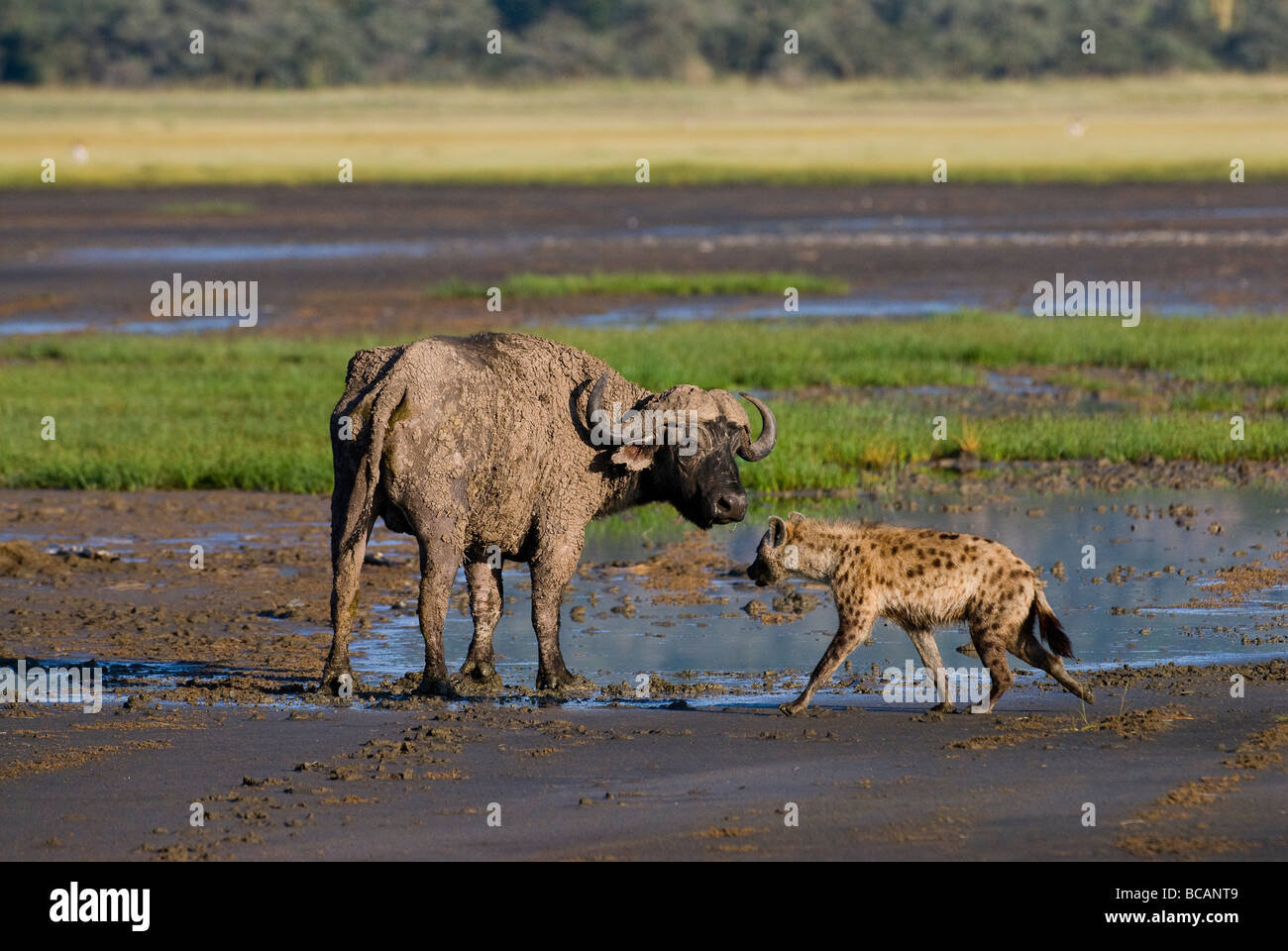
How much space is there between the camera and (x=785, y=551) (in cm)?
1046

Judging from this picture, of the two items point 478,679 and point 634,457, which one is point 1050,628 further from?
point 478,679

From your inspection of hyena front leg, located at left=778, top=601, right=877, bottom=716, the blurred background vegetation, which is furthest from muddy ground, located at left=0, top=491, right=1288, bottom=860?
the blurred background vegetation

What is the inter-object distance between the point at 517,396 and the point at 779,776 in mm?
2932

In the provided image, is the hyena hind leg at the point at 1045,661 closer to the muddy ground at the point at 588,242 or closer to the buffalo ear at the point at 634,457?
the buffalo ear at the point at 634,457

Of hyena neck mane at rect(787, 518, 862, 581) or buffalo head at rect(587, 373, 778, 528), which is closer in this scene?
hyena neck mane at rect(787, 518, 862, 581)

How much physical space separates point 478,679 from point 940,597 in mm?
2481

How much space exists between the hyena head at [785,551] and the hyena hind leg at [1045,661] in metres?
1.09

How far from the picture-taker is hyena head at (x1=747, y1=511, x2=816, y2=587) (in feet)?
34.2

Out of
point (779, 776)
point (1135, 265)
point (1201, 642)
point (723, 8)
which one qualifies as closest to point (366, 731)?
point (779, 776)

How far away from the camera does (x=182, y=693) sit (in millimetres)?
10766

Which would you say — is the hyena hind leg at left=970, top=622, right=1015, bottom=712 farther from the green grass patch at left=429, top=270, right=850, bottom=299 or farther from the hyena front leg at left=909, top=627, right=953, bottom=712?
the green grass patch at left=429, top=270, right=850, bottom=299

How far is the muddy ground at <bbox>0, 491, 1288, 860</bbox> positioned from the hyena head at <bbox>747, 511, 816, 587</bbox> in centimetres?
65

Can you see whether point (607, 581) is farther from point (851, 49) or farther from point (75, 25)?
point (75, 25)
